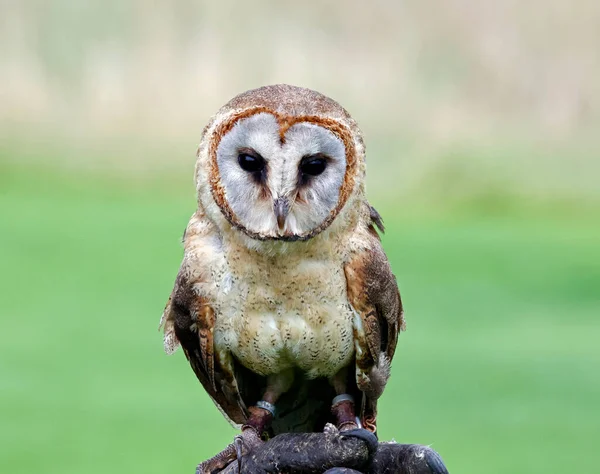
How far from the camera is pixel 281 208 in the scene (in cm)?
176

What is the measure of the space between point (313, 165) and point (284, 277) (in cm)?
23

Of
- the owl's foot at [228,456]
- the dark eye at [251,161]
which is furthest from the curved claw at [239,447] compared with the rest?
the dark eye at [251,161]

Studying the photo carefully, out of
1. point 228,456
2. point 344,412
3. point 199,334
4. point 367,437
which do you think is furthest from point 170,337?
point 367,437

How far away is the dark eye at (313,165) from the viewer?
1.77 m

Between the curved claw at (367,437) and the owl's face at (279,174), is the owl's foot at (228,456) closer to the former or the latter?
the curved claw at (367,437)

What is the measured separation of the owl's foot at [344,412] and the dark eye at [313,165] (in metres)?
0.49

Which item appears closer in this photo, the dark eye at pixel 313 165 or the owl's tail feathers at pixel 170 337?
the dark eye at pixel 313 165

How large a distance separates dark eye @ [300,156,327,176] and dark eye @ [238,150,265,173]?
7cm

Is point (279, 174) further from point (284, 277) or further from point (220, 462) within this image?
point (220, 462)

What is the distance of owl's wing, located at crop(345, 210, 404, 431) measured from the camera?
1.93 metres

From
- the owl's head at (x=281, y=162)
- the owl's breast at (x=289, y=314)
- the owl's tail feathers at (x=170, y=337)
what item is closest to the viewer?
the owl's head at (x=281, y=162)

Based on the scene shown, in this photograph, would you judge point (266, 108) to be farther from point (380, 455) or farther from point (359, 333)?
point (380, 455)

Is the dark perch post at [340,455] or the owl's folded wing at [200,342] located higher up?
the owl's folded wing at [200,342]

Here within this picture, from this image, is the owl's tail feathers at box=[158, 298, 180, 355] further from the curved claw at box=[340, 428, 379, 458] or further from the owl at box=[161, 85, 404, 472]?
the curved claw at box=[340, 428, 379, 458]
